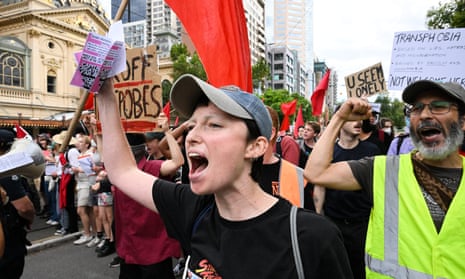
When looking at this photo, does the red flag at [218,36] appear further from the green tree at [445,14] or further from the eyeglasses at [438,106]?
the green tree at [445,14]

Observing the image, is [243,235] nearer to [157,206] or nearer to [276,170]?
[157,206]

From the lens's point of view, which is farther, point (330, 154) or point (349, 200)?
point (349, 200)

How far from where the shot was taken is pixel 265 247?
1359 mm

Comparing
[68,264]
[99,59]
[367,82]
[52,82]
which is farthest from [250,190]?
[52,82]

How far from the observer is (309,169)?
239 cm

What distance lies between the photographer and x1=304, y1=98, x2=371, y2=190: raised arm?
2.28 meters

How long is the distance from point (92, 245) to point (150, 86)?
15.1 ft

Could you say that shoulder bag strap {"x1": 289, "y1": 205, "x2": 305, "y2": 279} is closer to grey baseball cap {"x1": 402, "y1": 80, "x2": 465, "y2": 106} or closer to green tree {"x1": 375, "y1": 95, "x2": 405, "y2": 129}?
grey baseball cap {"x1": 402, "y1": 80, "x2": 465, "y2": 106}

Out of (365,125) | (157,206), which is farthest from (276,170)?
(365,125)

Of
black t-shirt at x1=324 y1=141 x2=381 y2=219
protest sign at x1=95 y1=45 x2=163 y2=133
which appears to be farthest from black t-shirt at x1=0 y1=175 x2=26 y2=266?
black t-shirt at x1=324 y1=141 x2=381 y2=219

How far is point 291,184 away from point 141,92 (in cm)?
159

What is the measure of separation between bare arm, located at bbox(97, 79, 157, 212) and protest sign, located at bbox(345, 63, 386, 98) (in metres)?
3.22

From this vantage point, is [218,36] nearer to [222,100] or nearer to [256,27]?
[222,100]

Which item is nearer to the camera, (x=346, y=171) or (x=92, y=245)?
(x=346, y=171)
